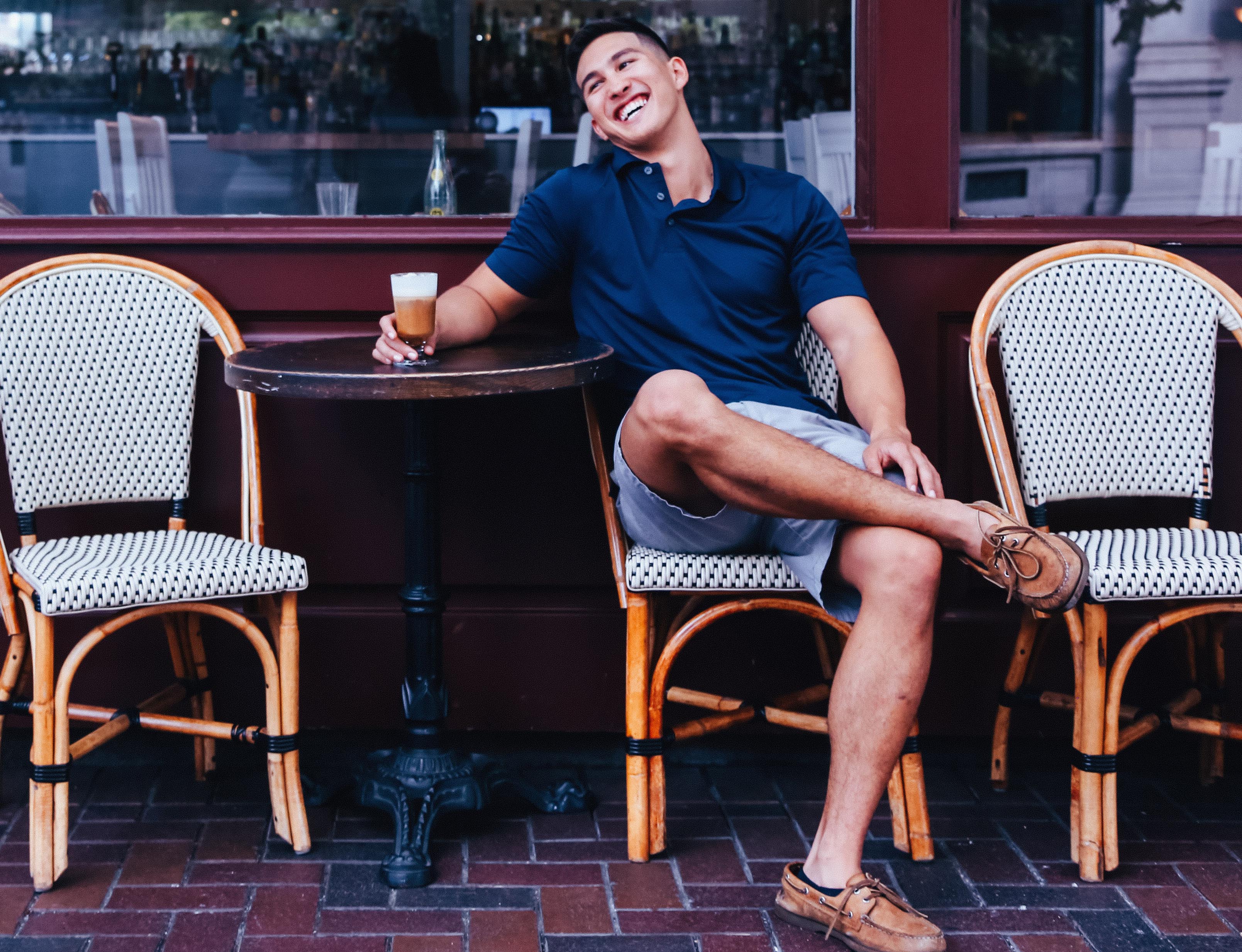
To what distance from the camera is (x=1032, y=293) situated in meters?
2.38

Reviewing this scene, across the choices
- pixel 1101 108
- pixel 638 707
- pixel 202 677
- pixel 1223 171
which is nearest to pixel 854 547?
pixel 638 707

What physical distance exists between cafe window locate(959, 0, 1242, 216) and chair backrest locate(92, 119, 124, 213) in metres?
1.97

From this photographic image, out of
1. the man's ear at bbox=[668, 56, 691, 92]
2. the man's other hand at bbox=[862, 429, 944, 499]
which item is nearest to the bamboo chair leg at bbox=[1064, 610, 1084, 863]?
the man's other hand at bbox=[862, 429, 944, 499]

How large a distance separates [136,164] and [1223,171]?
9.69 feet

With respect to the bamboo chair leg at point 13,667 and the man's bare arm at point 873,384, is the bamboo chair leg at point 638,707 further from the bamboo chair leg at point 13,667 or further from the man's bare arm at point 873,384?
the bamboo chair leg at point 13,667

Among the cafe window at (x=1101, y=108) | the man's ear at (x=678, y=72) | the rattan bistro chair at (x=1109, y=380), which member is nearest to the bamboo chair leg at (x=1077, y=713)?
the rattan bistro chair at (x=1109, y=380)

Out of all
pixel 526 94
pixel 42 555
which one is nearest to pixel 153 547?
pixel 42 555

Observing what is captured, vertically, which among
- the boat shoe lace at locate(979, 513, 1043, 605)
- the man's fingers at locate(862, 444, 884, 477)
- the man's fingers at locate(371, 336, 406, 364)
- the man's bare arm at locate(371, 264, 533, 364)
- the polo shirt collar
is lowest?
the boat shoe lace at locate(979, 513, 1043, 605)

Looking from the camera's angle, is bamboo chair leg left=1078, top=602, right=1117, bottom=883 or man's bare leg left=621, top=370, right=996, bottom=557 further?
bamboo chair leg left=1078, top=602, right=1117, bottom=883

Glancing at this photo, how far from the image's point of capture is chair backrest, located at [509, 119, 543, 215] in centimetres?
414

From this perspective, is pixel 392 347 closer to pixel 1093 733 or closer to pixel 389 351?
pixel 389 351

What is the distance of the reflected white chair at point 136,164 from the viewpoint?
309cm

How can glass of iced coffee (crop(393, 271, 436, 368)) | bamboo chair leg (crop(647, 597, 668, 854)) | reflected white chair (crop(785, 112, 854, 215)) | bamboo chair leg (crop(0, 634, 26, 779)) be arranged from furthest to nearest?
reflected white chair (crop(785, 112, 854, 215)), bamboo chair leg (crop(0, 634, 26, 779)), bamboo chair leg (crop(647, 597, 668, 854)), glass of iced coffee (crop(393, 271, 436, 368))

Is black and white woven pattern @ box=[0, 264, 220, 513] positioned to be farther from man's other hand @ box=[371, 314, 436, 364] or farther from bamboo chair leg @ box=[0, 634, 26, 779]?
man's other hand @ box=[371, 314, 436, 364]
